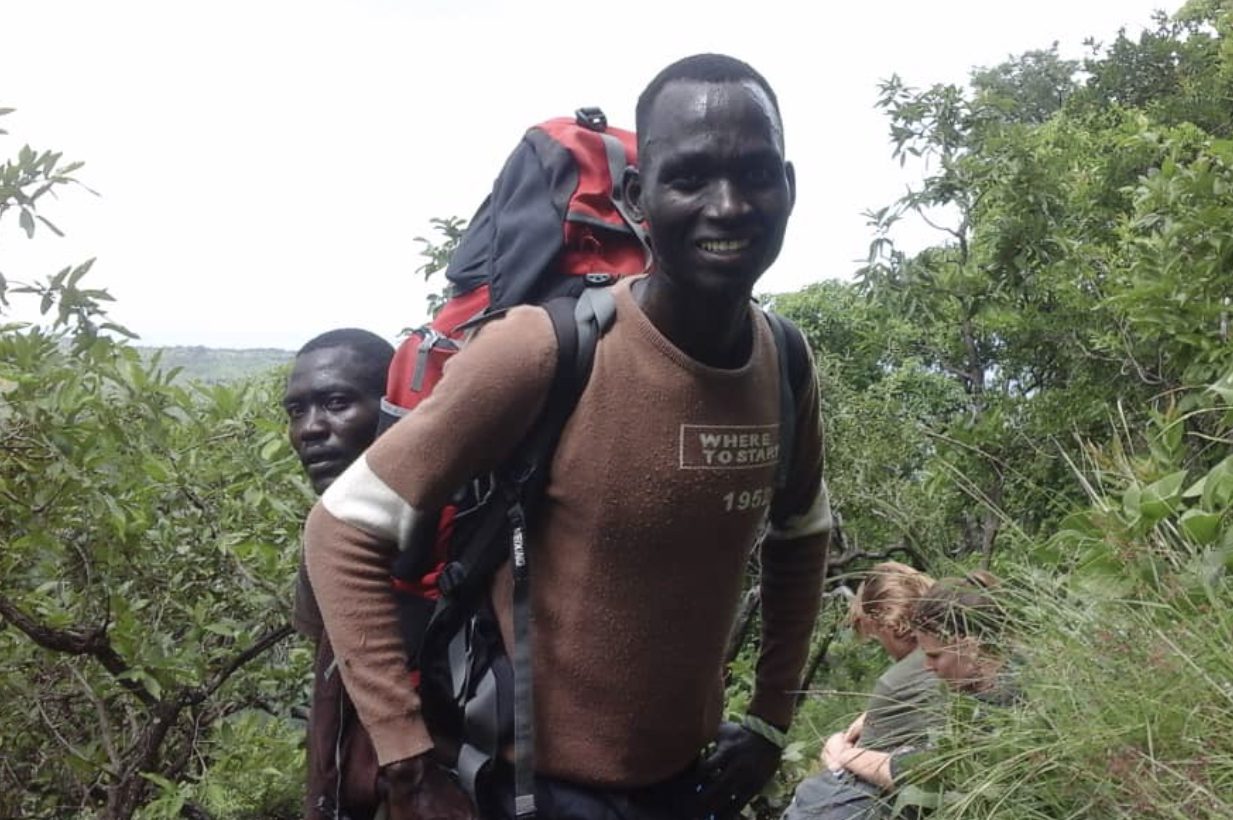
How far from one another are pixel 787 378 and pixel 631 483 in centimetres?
40

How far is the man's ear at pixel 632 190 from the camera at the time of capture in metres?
1.97

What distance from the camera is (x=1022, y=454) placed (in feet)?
17.1

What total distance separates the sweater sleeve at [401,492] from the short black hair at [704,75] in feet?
1.18

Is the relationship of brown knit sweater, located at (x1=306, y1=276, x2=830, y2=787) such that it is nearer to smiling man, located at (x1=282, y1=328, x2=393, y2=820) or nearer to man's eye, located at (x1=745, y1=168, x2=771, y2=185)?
man's eye, located at (x1=745, y1=168, x2=771, y2=185)

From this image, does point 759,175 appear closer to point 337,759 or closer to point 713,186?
point 713,186

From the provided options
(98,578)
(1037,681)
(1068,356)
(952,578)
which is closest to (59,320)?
(98,578)

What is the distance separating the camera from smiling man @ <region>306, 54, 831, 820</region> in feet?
5.97

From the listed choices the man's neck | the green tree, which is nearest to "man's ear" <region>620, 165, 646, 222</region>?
the man's neck

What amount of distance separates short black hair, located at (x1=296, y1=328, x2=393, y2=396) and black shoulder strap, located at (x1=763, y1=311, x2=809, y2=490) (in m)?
0.74

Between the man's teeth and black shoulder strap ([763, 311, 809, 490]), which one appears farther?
black shoulder strap ([763, 311, 809, 490])

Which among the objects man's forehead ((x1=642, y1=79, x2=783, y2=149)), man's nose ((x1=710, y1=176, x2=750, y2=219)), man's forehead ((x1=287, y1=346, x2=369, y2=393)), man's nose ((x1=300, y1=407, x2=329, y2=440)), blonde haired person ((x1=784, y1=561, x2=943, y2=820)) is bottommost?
blonde haired person ((x1=784, y1=561, x2=943, y2=820))

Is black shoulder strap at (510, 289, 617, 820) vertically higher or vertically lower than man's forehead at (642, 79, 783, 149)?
lower

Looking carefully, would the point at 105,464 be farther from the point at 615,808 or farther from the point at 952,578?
the point at 952,578

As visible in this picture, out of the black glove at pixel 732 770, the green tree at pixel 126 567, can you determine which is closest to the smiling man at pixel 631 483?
the black glove at pixel 732 770
